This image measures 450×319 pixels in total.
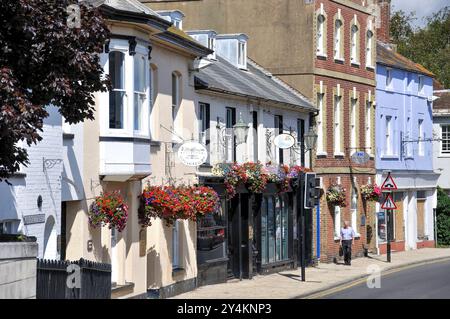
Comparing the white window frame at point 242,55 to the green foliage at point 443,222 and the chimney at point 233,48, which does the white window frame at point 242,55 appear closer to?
the chimney at point 233,48

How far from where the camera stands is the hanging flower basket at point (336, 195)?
42.5m

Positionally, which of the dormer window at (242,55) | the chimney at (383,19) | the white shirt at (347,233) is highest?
the chimney at (383,19)

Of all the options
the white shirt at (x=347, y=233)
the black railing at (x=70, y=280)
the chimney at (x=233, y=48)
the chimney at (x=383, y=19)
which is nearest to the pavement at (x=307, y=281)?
the white shirt at (x=347, y=233)

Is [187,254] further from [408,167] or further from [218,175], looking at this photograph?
[408,167]

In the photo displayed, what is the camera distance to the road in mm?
28375

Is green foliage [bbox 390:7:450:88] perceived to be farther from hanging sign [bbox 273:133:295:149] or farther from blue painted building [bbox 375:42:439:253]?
hanging sign [bbox 273:133:295:149]

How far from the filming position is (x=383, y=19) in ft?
181

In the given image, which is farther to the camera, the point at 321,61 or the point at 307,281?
the point at 321,61

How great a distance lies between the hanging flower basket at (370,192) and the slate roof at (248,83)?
6201mm

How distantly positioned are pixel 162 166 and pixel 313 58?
14844mm

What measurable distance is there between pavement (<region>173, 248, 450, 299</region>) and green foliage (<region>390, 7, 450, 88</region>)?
100.0 feet

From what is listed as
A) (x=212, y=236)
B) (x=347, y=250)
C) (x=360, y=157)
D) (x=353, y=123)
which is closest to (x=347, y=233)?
(x=347, y=250)

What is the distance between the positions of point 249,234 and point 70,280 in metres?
16.7

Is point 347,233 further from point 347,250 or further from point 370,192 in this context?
point 370,192
